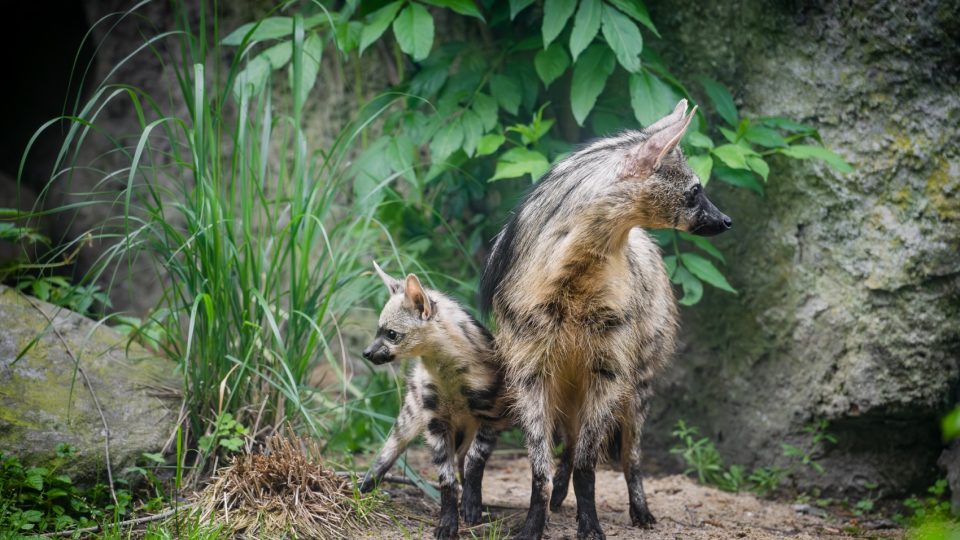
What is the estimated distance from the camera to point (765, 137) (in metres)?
4.89

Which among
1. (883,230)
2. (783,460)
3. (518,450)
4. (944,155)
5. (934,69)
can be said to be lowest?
(518,450)

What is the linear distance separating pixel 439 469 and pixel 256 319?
3.87 feet

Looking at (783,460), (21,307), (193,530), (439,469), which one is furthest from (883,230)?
(21,307)

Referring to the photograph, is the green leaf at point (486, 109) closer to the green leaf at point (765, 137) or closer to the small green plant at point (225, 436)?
the green leaf at point (765, 137)

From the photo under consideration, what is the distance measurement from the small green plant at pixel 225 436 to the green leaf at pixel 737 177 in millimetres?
2924

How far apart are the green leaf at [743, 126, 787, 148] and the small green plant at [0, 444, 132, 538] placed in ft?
12.1

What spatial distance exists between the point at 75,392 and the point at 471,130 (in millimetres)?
2487

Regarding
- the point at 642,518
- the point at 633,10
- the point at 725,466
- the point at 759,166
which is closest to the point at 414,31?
the point at 633,10

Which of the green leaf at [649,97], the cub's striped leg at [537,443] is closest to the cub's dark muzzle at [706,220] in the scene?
the green leaf at [649,97]

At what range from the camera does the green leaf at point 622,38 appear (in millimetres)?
4547

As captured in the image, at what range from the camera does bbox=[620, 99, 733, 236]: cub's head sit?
402 centimetres

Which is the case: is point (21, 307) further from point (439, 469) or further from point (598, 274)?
point (598, 274)

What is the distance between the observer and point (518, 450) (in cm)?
611

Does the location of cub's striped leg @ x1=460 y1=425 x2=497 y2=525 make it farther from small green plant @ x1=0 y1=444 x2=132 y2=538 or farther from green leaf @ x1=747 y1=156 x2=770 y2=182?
green leaf @ x1=747 y1=156 x2=770 y2=182
